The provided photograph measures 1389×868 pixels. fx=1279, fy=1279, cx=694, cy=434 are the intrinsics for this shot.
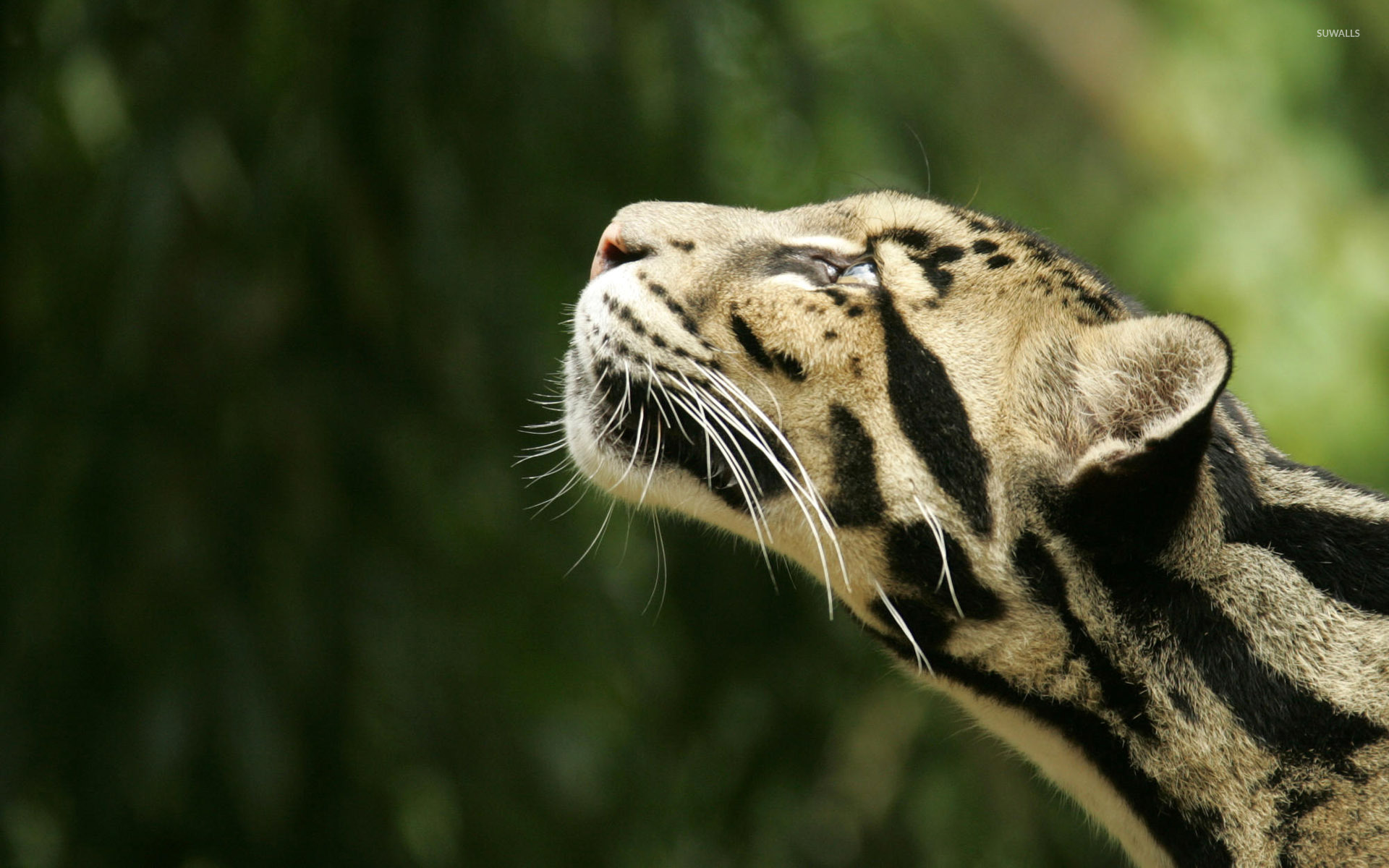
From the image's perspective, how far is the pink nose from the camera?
8.39 feet

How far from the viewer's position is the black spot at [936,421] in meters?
2.27

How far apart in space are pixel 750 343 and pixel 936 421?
14.9 inches

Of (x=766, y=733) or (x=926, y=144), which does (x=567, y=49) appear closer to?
(x=926, y=144)

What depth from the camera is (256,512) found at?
3850 mm

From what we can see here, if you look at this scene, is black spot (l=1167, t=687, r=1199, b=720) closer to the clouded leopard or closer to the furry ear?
the clouded leopard

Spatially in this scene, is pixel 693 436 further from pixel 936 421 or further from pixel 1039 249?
pixel 1039 249

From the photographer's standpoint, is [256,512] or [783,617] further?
[783,617]

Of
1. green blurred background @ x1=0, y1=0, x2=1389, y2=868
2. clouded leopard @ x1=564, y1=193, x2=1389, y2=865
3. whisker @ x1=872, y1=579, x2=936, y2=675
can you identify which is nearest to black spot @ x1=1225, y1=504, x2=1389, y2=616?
clouded leopard @ x1=564, y1=193, x2=1389, y2=865

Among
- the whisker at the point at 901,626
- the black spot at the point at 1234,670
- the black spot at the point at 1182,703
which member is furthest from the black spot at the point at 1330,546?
the whisker at the point at 901,626

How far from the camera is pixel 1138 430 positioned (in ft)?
6.95

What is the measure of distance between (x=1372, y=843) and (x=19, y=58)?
376 centimetres

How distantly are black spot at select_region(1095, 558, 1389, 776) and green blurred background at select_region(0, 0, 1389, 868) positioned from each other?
1.62 meters

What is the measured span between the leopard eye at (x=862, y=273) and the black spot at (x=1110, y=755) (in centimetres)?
61

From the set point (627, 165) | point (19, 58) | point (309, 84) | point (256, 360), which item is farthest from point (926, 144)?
point (19, 58)
